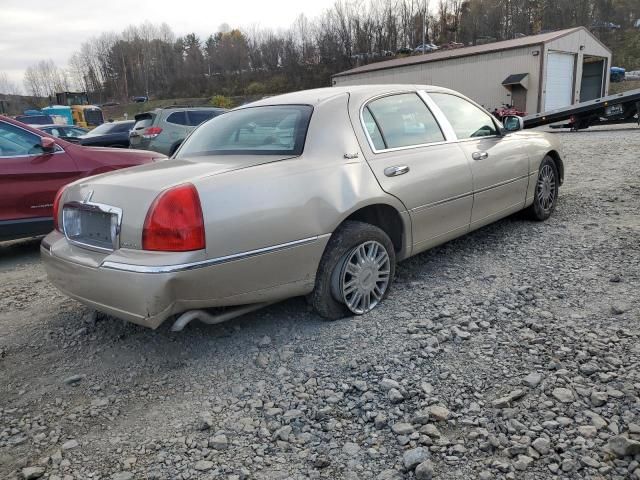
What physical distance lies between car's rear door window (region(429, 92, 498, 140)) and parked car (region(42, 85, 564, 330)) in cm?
3

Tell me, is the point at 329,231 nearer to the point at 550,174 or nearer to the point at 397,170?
the point at 397,170

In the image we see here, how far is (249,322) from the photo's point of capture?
137 inches

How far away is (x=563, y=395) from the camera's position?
244cm

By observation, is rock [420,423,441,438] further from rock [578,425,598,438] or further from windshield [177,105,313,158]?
windshield [177,105,313,158]

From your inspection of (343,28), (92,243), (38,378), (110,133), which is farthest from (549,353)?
(343,28)

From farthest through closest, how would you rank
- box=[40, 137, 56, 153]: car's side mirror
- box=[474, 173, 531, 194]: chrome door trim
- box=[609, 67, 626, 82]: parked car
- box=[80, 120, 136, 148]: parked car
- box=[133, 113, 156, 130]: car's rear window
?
box=[609, 67, 626, 82]: parked car, box=[80, 120, 136, 148]: parked car, box=[133, 113, 156, 130]: car's rear window, box=[40, 137, 56, 153]: car's side mirror, box=[474, 173, 531, 194]: chrome door trim

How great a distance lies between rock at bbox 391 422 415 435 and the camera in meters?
2.29

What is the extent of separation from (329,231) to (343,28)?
67657mm

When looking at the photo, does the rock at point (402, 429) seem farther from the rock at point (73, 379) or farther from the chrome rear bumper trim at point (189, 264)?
the rock at point (73, 379)

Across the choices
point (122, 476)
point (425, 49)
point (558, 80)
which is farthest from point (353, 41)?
point (122, 476)

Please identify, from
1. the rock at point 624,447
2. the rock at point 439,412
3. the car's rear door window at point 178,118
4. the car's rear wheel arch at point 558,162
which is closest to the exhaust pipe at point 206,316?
the rock at point 439,412

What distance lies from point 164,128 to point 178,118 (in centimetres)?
46

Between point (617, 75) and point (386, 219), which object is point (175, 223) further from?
point (617, 75)

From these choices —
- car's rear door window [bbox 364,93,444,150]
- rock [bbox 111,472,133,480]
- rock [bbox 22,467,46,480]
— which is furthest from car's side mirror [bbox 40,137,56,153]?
rock [bbox 111,472,133,480]
